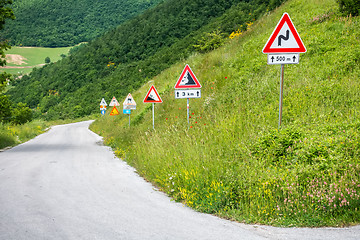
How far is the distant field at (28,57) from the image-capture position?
438ft

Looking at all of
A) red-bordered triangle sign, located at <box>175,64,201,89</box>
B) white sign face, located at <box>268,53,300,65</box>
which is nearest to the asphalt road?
red-bordered triangle sign, located at <box>175,64,201,89</box>

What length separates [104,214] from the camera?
5.59 meters

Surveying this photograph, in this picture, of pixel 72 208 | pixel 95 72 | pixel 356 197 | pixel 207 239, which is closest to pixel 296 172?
pixel 356 197

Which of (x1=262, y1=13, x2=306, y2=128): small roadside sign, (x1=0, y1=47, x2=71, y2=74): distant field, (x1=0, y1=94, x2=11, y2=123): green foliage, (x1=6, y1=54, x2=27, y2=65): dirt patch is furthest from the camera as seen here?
(x1=6, y1=54, x2=27, y2=65): dirt patch

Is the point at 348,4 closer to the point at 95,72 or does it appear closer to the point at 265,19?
the point at 265,19

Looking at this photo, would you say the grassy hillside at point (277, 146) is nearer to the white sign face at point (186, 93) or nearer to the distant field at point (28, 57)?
the white sign face at point (186, 93)

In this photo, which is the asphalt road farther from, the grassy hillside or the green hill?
the green hill

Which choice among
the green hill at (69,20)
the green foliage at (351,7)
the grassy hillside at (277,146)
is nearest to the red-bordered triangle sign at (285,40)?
the grassy hillside at (277,146)

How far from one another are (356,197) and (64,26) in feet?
596

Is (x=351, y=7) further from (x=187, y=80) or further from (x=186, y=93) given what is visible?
(x=186, y=93)

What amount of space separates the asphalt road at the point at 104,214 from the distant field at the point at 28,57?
445ft

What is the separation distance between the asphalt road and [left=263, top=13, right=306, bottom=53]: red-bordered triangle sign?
389 centimetres

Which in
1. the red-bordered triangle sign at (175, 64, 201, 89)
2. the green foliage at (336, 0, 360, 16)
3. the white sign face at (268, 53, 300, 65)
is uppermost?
the green foliage at (336, 0, 360, 16)

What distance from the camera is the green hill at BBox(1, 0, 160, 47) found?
16075cm
